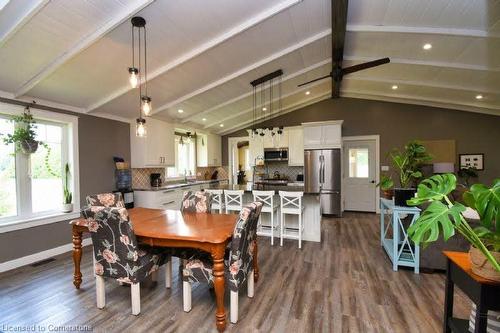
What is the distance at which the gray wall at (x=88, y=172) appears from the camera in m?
3.22

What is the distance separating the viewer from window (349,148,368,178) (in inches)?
259

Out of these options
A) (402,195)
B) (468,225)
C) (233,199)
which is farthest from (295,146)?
(468,225)

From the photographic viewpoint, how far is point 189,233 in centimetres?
208

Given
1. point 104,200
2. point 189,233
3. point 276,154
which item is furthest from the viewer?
point 276,154

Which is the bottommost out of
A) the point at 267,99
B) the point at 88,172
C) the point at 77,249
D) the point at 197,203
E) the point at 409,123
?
the point at 77,249

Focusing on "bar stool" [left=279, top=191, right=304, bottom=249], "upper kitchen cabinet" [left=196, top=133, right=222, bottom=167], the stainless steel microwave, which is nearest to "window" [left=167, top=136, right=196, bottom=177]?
"upper kitchen cabinet" [left=196, top=133, right=222, bottom=167]

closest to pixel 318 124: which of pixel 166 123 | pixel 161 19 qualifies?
pixel 166 123

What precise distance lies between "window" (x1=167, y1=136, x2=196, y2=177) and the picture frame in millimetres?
6919

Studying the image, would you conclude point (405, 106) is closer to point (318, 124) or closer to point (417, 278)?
point (318, 124)

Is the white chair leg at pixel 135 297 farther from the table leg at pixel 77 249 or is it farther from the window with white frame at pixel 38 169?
the window with white frame at pixel 38 169

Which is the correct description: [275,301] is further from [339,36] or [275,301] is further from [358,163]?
[358,163]

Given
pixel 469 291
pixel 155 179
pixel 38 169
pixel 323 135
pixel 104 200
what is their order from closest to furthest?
pixel 469 291, pixel 104 200, pixel 38 169, pixel 155 179, pixel 323 135

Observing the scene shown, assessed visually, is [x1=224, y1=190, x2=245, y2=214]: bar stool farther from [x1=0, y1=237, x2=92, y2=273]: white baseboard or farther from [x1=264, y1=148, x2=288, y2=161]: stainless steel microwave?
[x1=264, y1=148, x2=288, y2=161]: stainless steel microwave

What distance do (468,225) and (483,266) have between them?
10.8 inches
